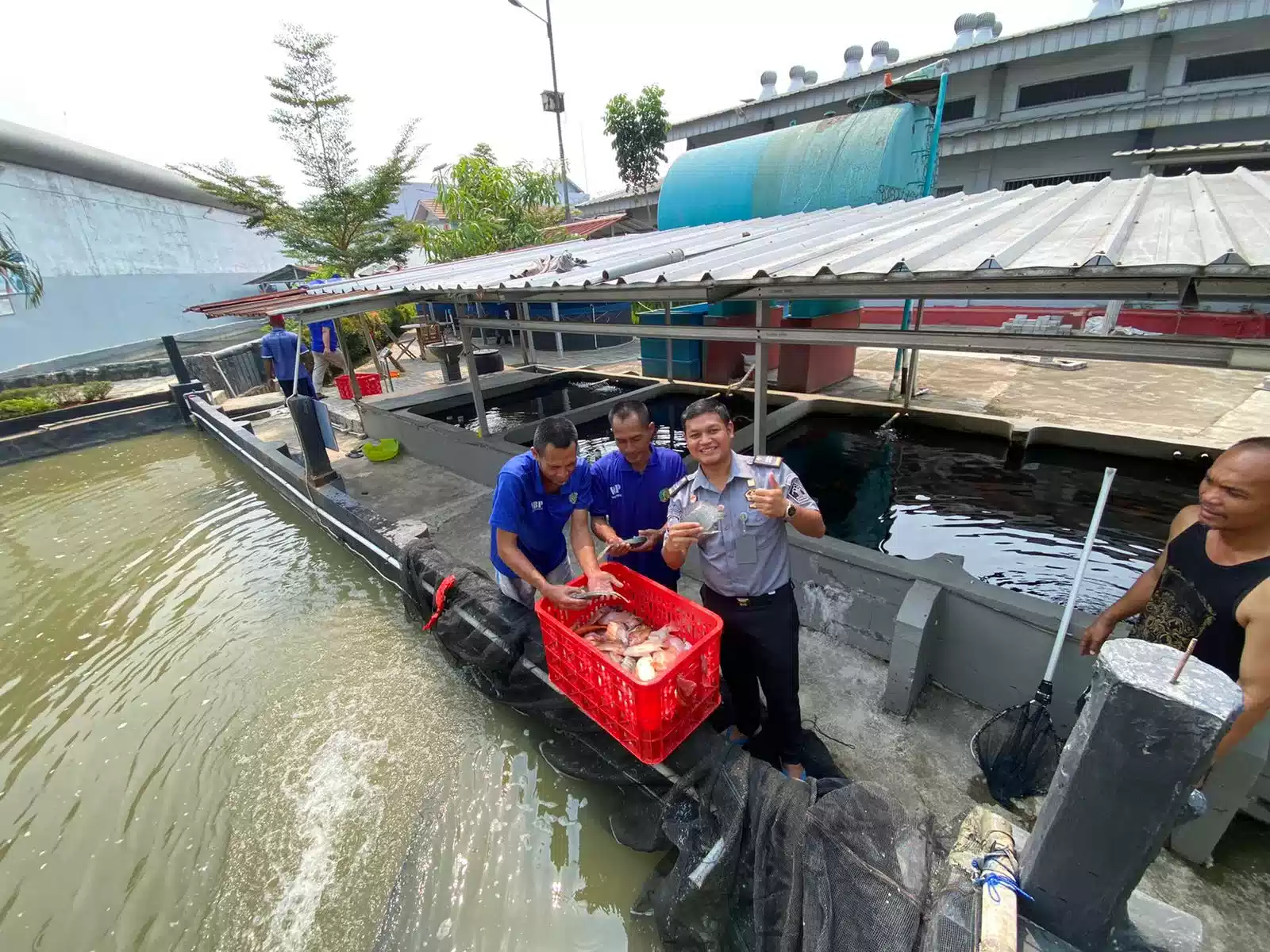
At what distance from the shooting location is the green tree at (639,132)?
24344 millimetres

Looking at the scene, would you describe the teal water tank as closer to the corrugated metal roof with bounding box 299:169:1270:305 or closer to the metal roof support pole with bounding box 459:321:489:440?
the corrugated metal roof with bounding box 299:169:1270:305

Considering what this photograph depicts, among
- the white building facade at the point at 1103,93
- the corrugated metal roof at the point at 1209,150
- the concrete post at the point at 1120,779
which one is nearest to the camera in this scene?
the concrete post at the point at 1120,779

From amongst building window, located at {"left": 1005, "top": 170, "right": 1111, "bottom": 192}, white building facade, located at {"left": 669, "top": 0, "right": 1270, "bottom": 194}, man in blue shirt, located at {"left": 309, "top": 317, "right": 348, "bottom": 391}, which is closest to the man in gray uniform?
man in blue shirt, located at {"left": 309, "top": 317, "right": 348, "bottom": 391}

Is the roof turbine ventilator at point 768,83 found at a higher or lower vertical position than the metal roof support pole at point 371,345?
higher

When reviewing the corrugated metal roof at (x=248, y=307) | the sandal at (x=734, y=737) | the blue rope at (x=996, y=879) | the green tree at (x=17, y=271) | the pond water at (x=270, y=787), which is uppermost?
the green tree at (x=17, y=271)

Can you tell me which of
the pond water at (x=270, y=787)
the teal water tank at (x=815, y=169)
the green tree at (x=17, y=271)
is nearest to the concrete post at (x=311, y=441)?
the pond water at (x=270, y=787)

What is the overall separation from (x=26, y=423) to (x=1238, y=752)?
18166 mm

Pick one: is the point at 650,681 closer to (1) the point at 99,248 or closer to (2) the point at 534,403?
(2) the point at 534,403

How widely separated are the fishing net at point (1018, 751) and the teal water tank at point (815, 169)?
28.8 feet

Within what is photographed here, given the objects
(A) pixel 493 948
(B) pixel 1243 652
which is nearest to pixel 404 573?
(A) pixel 493 948

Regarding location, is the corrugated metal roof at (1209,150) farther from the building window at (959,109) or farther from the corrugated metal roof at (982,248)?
the corrugated metal roof at (982,248)

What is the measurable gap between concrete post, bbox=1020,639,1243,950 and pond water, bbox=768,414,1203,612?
3.52 m

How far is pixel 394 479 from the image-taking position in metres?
8.03

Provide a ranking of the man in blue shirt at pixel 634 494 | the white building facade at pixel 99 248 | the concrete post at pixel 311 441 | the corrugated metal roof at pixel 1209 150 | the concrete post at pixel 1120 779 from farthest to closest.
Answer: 1. the white building facade at pixel 99 248
2. the corrugated metal roof at pixel 1209 150
3. the concrete post at pixel 311 441
4. the man in blue shirt at pixel 634 494
5. the concrete post at pixel 1120 779
